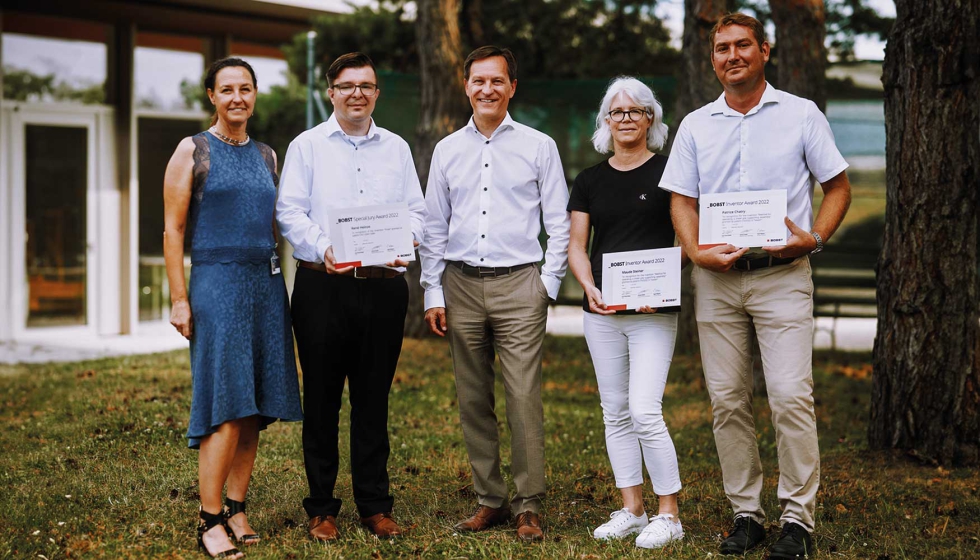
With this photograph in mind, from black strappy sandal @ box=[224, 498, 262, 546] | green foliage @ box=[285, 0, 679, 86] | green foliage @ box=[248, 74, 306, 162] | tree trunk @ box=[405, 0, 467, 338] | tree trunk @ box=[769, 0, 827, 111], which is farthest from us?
green foliage @ box=[248, 74, 306, 162]

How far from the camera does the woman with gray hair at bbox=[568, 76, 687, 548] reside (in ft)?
13.3

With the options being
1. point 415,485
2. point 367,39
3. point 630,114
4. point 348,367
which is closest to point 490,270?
point 348,367

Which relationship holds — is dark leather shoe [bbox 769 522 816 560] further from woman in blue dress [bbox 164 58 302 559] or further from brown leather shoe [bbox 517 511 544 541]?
woman in blue dress [bbox 164 58 302 559]

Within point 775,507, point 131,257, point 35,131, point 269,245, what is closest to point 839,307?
point 775,507

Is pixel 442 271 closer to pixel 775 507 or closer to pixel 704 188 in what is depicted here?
pixel 704 188

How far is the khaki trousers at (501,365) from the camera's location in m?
4.24

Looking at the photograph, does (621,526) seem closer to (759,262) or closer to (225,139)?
(759,262)

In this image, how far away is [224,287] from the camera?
12.7 feet

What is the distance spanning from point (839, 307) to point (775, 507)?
5.60 metres

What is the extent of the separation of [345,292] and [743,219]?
5.40 ft

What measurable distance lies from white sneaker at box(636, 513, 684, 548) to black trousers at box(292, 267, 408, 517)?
1.13 meters

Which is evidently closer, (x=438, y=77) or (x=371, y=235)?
(x=371, y=235)

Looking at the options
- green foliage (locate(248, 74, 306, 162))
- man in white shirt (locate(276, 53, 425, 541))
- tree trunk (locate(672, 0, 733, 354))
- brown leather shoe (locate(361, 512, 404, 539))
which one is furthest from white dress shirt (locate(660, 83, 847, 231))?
green foliage (locate(248, 74, 306, 162))

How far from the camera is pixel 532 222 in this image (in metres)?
4.29
